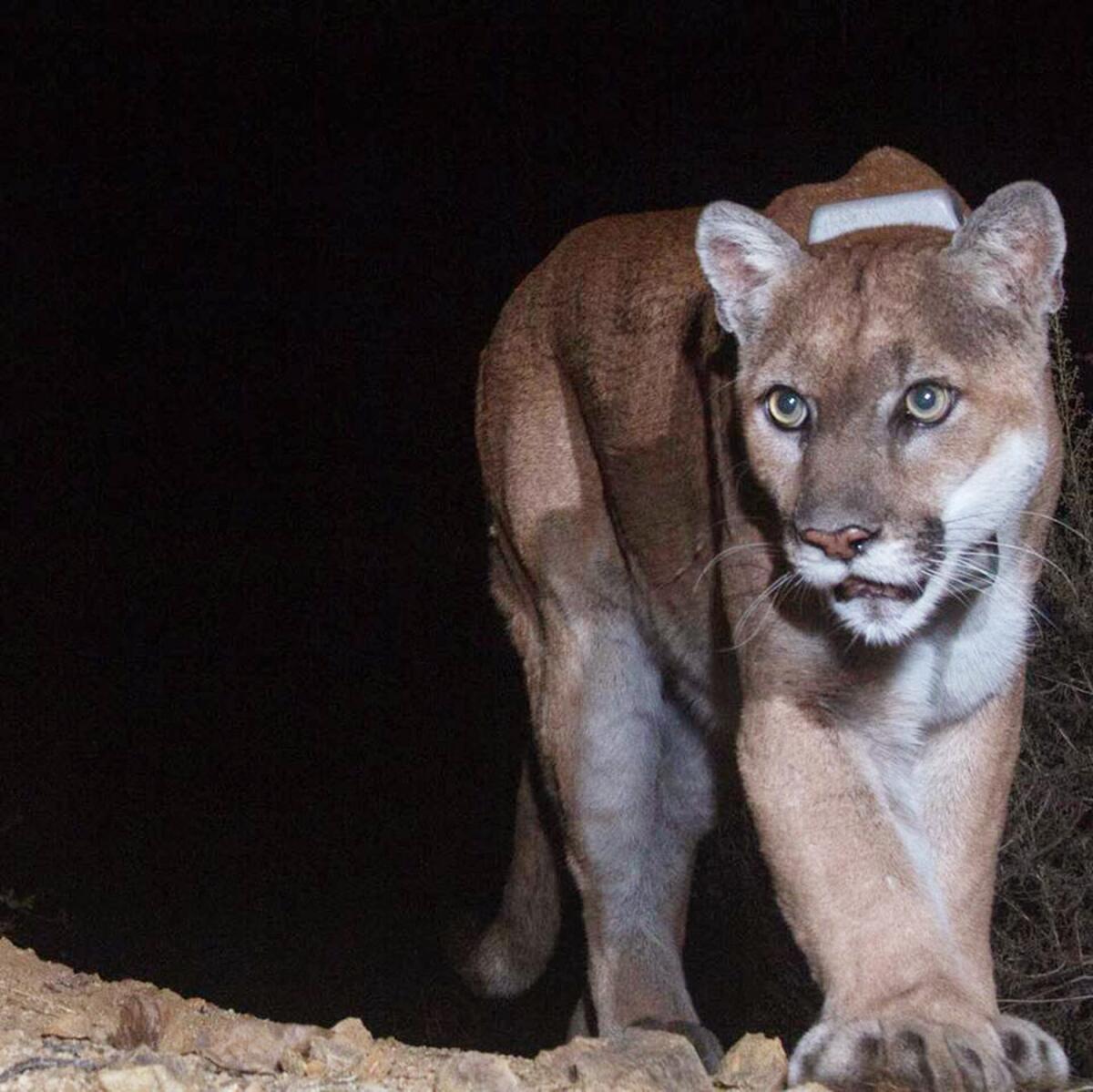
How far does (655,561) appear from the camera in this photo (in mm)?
3680

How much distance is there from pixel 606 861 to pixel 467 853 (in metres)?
4.80

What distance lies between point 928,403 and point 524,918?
1791 millimetres

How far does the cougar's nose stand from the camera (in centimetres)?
271

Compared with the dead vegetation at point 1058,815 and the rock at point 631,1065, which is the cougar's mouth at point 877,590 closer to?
the rock at point 631,1065

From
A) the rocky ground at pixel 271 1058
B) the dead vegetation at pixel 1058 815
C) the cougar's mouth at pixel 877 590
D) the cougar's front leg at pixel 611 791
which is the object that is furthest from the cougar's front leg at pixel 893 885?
the dead vegetation at pixel 1058 815

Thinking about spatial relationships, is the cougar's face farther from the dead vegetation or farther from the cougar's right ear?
the dead vegetation

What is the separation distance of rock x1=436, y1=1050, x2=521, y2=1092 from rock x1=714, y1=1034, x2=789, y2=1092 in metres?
0.34

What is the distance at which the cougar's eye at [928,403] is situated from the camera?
2816 mm

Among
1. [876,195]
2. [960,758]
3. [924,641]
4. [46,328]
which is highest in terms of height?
[876,195]

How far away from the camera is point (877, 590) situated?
2770 mm

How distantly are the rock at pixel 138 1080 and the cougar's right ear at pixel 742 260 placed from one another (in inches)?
57.6

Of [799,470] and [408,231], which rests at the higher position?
[799,470]

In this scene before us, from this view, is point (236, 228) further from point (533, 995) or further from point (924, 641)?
point (924, 641)

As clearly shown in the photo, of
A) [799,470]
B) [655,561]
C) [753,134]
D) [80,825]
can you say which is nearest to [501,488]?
[655,561]
